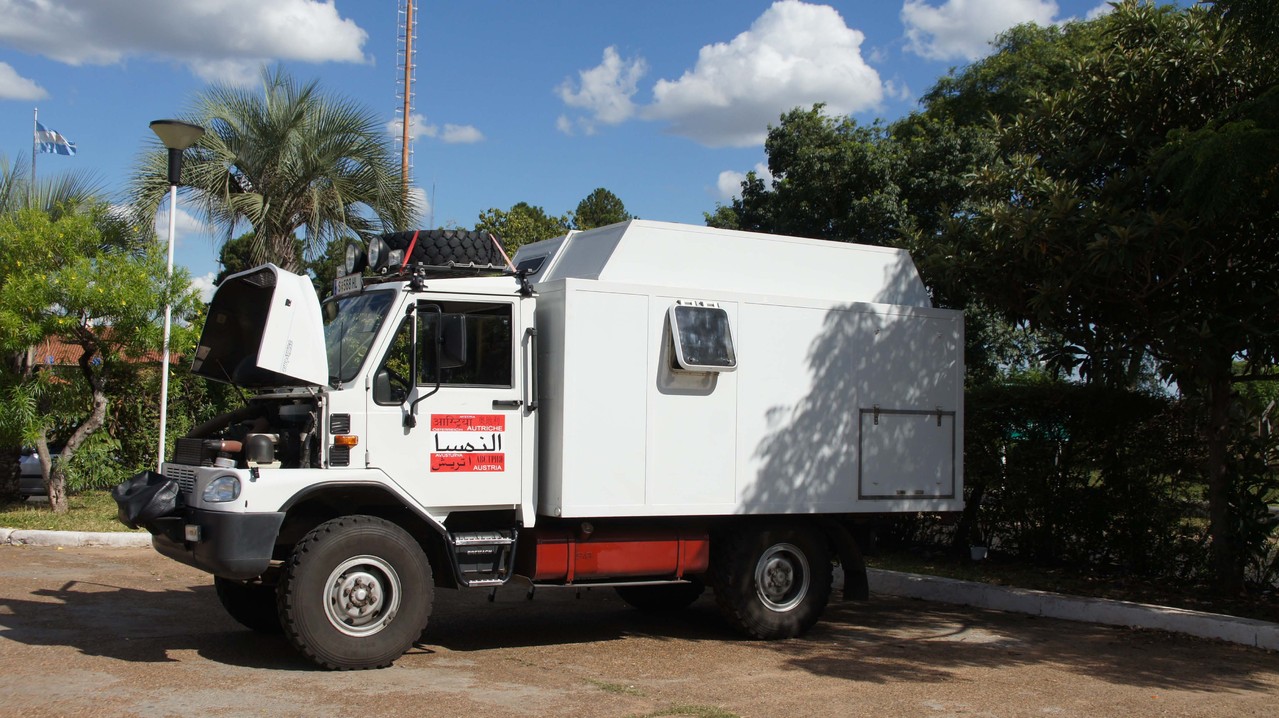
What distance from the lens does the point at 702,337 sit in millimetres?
8242

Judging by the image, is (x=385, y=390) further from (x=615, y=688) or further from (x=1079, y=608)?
(x=1079, y=608)

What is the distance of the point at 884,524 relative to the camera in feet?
43.7

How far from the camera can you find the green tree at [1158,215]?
873 cm

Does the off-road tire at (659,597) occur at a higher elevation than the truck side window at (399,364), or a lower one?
lower

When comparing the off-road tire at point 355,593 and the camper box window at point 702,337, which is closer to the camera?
the off-road tire at point 355,593

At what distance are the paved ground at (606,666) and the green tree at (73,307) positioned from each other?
359 cm

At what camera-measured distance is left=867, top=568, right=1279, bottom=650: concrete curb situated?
842 cm

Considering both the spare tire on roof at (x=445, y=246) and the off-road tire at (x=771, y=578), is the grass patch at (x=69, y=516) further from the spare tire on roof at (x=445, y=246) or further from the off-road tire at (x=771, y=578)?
the off-road tire at (x=771, y=578)

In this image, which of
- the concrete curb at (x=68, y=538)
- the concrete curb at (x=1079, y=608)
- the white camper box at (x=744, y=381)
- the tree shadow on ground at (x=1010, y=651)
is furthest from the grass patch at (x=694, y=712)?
the concrete curb at (x=68, y=538)

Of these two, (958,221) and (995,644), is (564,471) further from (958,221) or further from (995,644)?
(958,221)

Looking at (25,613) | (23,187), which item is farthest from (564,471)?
(23,187)

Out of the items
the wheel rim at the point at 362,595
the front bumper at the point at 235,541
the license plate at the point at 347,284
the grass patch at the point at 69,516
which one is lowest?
the grass patch at the point at 69,516

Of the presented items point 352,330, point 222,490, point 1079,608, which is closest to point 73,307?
point 352,330

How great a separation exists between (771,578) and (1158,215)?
4207 mm
